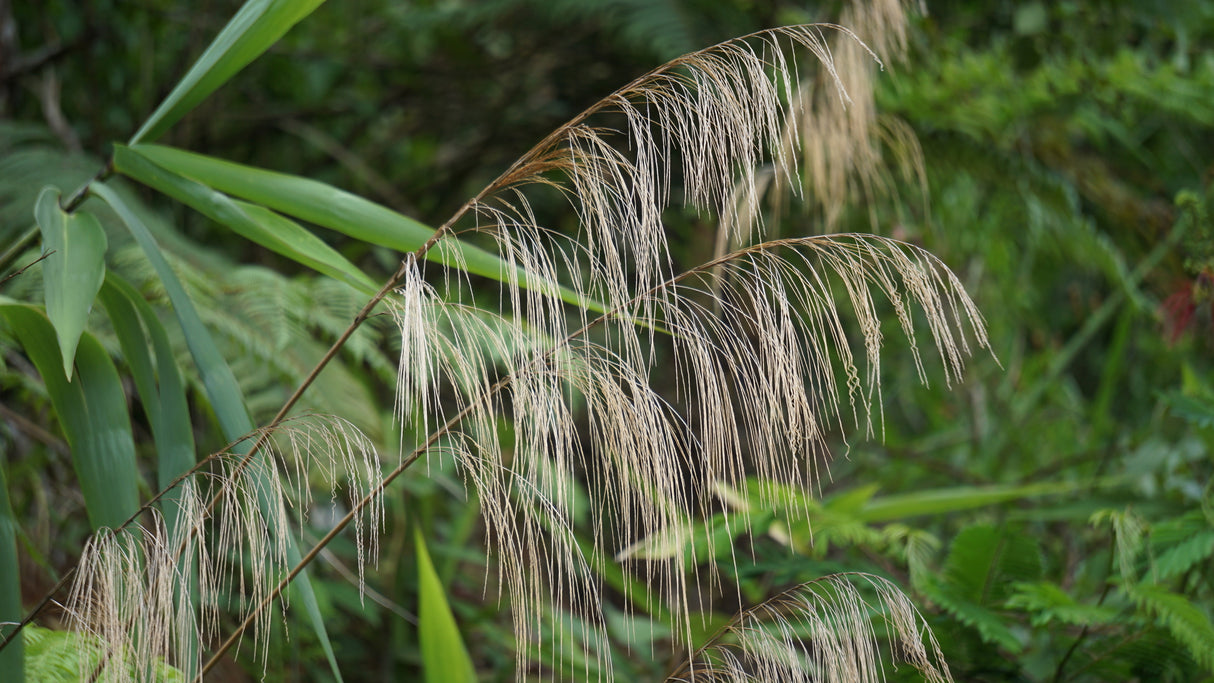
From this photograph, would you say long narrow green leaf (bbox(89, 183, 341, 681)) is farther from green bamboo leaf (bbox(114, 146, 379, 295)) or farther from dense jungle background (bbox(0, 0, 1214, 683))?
dense jungle background (bbox(0, 0, 1214, 683))

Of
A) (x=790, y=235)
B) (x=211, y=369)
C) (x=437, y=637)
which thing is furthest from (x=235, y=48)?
(x=790, y=235)

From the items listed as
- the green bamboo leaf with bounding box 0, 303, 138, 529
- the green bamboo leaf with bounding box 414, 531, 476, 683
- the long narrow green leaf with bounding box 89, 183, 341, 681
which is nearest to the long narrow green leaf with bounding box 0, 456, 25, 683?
the green bamboo leaf with bounding box 0, 303, 138, 529

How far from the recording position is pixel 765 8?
6.95 feet

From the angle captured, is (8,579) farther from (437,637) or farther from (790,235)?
(790,235)

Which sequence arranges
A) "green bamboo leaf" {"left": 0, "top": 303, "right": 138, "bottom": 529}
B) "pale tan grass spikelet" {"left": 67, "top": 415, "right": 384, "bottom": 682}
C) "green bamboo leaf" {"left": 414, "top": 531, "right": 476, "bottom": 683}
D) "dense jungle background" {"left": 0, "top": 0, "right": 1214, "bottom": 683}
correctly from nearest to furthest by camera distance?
1. "pale tan grass spikelet" {"left": 67, "top": 415, "right": 384, "bottom": 682}
2. "green bamboo leaf" {"left": 0, "top": 303, "right": 138, "bottom": 529}
3. "green bamboo leaf" {"left": 414, "top": 531, "right": 476, "bottom": 683}
4. "dense jungle background" {"left": 0, "top": 0, "right": 1214, "bottom": 683}

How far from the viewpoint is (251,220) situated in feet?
2.37

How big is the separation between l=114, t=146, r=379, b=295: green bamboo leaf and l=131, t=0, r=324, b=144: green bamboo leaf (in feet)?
0.11

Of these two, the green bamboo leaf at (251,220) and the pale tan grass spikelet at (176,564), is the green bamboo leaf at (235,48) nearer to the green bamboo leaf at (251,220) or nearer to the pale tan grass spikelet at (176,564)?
the green bamboo leaf at (251,220)

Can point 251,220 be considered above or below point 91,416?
above

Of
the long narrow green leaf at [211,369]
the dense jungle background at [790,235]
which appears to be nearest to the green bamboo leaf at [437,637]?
the dense jungle background at [790,235]

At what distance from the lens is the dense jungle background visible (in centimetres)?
118

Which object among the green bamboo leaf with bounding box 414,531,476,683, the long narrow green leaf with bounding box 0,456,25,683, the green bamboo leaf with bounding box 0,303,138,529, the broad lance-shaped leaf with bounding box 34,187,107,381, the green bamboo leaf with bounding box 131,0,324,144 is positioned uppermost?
the green bamboo leaf with bounding box 131,0,324,144

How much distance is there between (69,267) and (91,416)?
0.12 metres

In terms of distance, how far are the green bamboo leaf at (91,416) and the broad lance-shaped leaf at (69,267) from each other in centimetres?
3
